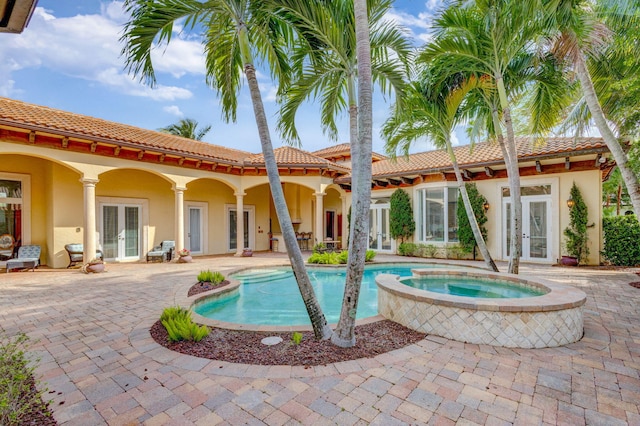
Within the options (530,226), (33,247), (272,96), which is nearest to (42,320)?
(272,96)

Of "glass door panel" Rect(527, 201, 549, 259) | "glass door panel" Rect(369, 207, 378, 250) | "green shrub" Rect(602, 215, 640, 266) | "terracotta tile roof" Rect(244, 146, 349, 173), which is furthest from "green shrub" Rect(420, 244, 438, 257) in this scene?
"green shrub" Rect(602, 215, 640, 266)

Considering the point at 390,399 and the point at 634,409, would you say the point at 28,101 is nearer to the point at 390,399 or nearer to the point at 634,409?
the point at 390,399

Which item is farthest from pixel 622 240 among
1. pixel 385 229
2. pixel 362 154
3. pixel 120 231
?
pixel 120 231

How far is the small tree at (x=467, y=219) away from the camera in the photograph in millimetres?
12406

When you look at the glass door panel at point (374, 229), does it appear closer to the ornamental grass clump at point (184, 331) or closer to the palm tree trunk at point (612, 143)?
the palm tree trunk at point (612, 143)

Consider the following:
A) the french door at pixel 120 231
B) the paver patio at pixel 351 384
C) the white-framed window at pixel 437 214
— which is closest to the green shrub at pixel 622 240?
the white-framed window at pixel 437 214

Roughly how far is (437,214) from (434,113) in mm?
6494

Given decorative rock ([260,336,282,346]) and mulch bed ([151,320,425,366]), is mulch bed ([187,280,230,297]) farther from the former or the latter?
decorative rock ([260,336,282,346])

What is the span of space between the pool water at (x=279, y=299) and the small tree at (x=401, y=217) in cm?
328

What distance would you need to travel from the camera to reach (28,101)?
1127 centimetres

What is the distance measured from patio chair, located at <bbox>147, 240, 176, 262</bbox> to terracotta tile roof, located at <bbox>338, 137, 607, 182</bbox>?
28.1 ft

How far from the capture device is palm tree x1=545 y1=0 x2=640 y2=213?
624 centimetres

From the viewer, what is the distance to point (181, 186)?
1248 centimetres

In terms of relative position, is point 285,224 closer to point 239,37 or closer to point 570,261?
point 239,37
